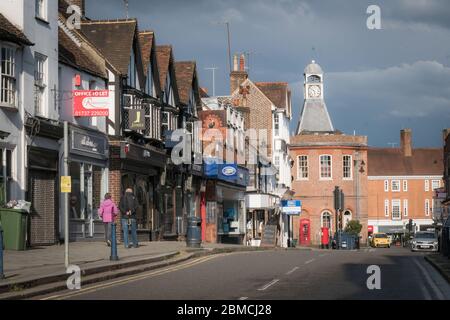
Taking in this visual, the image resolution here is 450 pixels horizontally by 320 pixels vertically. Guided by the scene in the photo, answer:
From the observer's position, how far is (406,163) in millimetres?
119750

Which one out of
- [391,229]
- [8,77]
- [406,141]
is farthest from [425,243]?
[406,141]

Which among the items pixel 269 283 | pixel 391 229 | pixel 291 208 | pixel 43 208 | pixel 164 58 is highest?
pixel 164 58

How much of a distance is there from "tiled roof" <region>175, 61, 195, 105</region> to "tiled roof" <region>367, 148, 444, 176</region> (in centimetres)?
7659

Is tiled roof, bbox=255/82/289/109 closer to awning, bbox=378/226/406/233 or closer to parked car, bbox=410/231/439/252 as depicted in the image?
parked car, bbox=410/231/439/252

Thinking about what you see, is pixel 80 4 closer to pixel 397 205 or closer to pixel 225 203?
pixel 225 203

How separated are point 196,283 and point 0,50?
36.2 feet

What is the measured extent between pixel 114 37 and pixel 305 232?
54.3 metres

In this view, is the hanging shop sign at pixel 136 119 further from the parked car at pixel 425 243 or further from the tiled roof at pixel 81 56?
the parked car at pixel 425 243

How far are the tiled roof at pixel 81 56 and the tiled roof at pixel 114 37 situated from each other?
690mm

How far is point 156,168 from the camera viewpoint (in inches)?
1512

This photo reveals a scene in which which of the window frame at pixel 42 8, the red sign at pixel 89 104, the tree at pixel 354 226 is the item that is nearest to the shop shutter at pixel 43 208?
the red sign at pixel 89 104

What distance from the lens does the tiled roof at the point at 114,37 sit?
34.4 m
